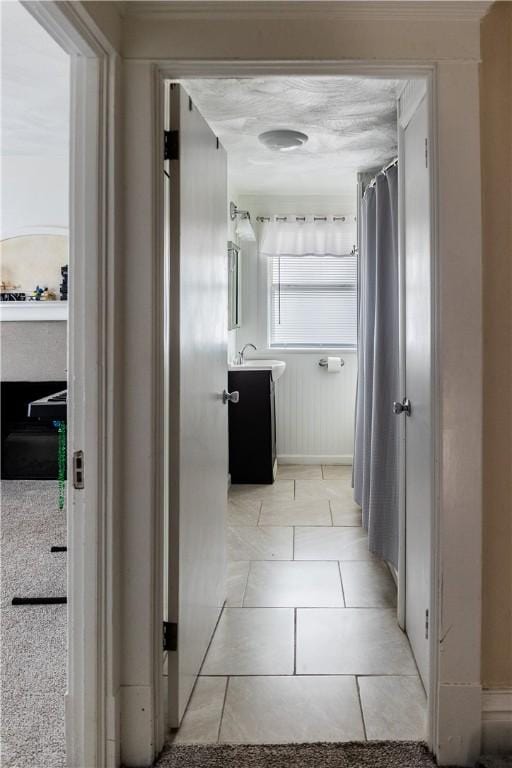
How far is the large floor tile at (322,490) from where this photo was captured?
4.08 meters

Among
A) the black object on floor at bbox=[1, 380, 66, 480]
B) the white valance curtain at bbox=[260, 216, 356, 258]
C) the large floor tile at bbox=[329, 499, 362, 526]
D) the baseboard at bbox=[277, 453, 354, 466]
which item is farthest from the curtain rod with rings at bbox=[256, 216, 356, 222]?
the large floor tile at bbox=[329, 499, 362, 526]

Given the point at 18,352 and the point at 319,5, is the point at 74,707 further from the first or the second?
the point at 18,352

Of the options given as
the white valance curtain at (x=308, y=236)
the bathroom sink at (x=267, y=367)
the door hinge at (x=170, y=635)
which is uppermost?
the white valance curtain at (x=308, y=236)

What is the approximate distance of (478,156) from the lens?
1.55 meters

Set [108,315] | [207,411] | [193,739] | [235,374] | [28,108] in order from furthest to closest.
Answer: [235,374] < [28,108] < [207,411] < [193,739] < [108,315]

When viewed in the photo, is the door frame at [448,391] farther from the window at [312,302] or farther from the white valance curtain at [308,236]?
the window at [312,302]

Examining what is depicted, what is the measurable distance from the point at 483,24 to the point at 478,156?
15.7 inches

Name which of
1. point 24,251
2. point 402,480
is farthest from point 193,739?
point 24,251

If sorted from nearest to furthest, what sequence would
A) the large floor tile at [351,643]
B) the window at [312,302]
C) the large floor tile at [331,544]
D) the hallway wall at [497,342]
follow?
1. the hallway wall at [497,342]
2. the large floor tile at [351,643]
3. the large floor tile at [331,544]
4. the window at [312,302]

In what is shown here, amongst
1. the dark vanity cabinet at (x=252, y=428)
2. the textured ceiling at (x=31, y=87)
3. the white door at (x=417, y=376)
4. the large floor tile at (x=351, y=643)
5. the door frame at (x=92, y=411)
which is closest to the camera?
the door frame at (x=92, y=411)

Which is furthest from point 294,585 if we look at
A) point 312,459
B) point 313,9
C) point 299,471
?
point 312,459

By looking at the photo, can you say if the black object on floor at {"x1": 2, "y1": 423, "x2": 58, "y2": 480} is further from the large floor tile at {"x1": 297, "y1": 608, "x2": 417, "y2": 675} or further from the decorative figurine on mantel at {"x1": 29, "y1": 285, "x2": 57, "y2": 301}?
the large floor tile at {"x1": 297, "y1": 608, "x2": 417, "y2": 675}

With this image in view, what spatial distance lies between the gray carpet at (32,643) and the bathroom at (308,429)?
0.43 meters

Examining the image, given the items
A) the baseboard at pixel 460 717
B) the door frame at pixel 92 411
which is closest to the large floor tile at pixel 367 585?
the baseboard at pixel 460 717
